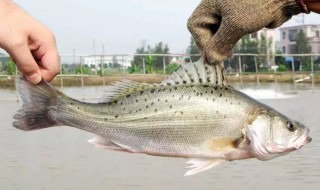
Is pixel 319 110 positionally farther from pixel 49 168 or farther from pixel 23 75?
pixel 23 75

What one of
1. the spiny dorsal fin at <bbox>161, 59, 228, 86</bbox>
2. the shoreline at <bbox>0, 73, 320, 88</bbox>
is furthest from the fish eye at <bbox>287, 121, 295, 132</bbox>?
the shoreline at <bbox>0, 73, 320, 88</bbox>

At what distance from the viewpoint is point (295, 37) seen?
79.1 m

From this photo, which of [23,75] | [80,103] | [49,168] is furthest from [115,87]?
[49,168]

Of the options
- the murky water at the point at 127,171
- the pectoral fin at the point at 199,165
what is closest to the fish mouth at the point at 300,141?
the pectoral fin at the point at 199,165

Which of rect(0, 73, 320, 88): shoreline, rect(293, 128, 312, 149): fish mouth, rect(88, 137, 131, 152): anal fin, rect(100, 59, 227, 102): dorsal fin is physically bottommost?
rect(0, 73, 320, 88): shoreline

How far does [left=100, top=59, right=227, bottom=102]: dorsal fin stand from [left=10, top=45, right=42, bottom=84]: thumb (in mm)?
262

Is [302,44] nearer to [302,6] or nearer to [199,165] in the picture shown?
[302,6]

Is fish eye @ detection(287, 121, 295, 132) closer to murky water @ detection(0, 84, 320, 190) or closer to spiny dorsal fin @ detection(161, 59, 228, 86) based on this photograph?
spiny dorsal fin @ detection(161, 59, 228, 86)

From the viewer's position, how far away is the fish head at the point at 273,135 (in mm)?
2338

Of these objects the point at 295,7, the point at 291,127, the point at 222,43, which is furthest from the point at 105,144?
the point at 295,7

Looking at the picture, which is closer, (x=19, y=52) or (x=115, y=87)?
(x=19, y=52)

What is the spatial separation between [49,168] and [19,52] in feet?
21.6

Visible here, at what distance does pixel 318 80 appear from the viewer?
40094 mm

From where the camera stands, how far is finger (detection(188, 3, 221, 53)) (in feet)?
8.37
